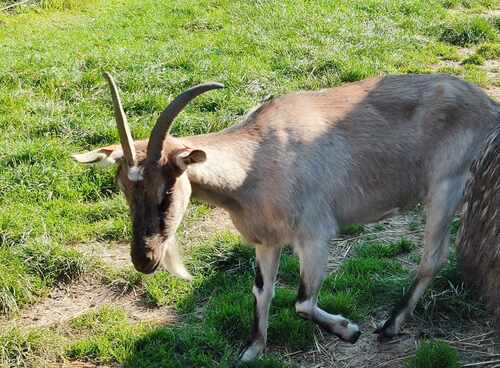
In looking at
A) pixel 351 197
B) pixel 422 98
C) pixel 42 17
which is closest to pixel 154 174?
pixel 351 197

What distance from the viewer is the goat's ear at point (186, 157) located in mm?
4531

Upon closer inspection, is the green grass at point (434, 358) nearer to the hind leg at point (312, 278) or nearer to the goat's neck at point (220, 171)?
the hind leg at point (312, 278)

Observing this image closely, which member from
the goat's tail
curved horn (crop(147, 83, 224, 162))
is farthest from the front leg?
the goat's tail

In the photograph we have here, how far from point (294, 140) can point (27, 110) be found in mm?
4405

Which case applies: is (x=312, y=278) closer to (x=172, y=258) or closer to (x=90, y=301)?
(x=172, y=258)

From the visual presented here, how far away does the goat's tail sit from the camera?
4.18 metres

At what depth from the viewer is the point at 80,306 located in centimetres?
592

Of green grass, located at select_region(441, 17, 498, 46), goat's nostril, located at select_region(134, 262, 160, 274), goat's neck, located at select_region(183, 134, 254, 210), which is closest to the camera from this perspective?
goat's nostril, located at select_region(134, 262, 160, 274)

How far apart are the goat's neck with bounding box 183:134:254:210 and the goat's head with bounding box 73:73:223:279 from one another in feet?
0.77

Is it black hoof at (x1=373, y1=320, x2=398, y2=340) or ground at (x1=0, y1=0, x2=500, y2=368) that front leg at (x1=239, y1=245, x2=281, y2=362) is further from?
black hoof at (x1=373, y1=320, x2=398, y2=340)

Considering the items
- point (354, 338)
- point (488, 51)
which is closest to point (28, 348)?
point (354, 338)

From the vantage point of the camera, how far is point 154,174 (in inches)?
177

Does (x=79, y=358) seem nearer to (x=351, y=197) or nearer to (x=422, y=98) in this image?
(x=351, y=197)

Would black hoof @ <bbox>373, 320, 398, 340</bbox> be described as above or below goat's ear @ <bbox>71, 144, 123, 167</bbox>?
below
